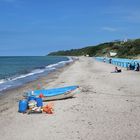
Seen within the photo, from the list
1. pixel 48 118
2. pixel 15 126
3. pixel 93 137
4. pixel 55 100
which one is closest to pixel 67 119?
pixel 48 118

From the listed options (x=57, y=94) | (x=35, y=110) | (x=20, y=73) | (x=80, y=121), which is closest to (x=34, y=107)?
(x=35, y=110)

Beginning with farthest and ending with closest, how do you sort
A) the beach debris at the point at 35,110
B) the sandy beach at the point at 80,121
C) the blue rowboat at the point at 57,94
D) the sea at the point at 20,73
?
the sea at the point at 20,73, the blue rowboat at the point at 57,94, the beach debris at the point at 35,110, the sandy beach at the point at 80,121

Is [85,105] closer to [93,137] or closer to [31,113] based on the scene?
[31,113]

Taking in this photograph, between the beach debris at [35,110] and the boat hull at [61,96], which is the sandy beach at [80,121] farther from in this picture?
the boat hull at [61,96]

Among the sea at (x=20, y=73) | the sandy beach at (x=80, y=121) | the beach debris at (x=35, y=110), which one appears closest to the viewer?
the sandy beach at (x=80, y=121)

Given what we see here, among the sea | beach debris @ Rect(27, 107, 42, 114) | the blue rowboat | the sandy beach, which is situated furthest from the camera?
the sea

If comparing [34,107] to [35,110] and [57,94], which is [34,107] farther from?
[57,94]

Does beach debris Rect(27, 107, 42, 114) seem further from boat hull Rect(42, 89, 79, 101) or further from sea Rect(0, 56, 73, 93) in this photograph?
sea Rect(0, 56, 73, 93)

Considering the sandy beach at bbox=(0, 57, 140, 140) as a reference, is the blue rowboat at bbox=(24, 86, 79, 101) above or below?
above

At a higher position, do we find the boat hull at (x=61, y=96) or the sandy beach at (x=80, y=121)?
the boat hull at (x=61, y=96)

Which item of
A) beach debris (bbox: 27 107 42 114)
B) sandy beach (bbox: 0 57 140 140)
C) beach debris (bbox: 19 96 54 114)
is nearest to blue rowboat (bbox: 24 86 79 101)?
sandy beach (bbox: 0 57 140 140)

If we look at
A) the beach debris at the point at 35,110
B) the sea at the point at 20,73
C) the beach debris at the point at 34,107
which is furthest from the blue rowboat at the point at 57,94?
the sea at the point at 20,73

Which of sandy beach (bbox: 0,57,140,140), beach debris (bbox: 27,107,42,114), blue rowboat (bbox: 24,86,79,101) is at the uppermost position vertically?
blue rowboat (bbox: 24,86,79,101)

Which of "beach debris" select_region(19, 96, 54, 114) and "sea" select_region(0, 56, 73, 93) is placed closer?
"beach debris" select_region(19, 96, 54, 114)
